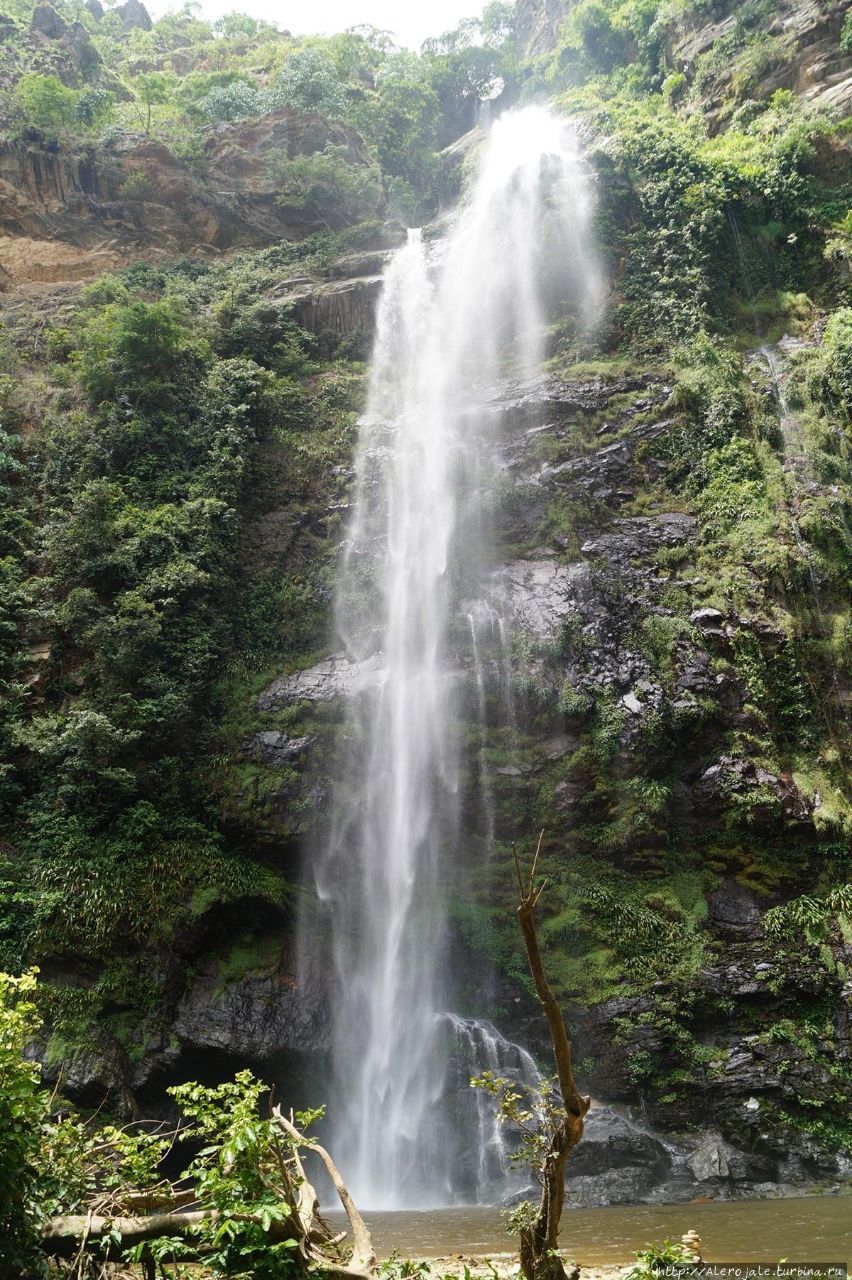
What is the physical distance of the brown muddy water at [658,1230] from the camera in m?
7.34

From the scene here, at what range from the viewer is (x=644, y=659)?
51.0 feet

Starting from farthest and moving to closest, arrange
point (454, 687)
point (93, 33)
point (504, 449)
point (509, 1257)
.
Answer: point (93, 33), point (504, 449), point (454, 687), point (509, 1257)

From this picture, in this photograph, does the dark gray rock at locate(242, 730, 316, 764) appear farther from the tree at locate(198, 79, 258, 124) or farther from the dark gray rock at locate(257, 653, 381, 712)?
the tree at locate(198, 79, 258, 124)

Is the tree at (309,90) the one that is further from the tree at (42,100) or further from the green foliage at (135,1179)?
the green foliage at (135,1179)

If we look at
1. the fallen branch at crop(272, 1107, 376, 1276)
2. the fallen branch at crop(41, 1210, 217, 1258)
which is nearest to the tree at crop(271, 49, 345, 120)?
the fallen branch at crop(272, 1107, 376, 1276)

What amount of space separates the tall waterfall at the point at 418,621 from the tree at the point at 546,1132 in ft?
26.2

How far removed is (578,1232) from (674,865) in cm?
632

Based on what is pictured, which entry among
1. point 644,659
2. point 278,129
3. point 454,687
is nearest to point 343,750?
point 454,687

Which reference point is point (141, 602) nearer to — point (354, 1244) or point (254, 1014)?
point (254, 1014)

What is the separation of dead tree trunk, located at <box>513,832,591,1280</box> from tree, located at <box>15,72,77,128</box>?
3281 centimetres

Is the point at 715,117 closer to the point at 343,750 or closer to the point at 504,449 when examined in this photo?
the point at 504,449

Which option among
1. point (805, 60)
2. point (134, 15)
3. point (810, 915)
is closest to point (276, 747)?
point (810, 915)

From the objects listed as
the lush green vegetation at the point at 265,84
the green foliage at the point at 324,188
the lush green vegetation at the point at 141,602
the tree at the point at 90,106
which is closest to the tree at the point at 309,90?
the lush green vegetation at the point at 265,84

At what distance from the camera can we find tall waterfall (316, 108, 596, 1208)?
508 inches
